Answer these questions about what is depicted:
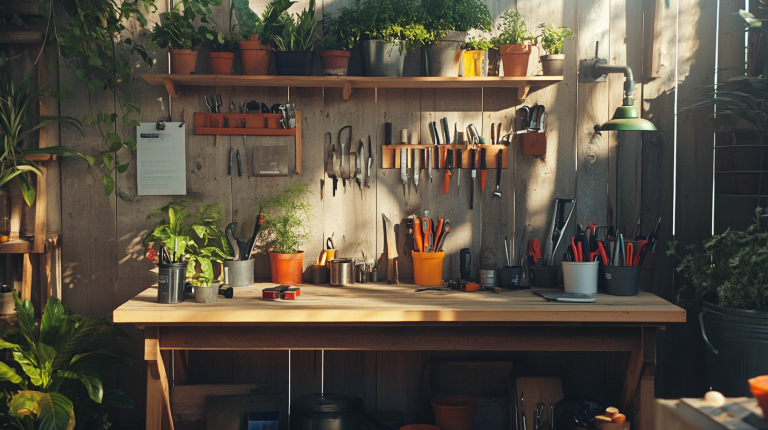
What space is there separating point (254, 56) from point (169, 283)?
113 centimetres

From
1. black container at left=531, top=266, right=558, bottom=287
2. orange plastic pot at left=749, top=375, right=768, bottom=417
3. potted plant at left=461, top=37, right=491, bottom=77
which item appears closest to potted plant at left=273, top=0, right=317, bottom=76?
potted plant at left=461, top=37, right=491, bottom=77

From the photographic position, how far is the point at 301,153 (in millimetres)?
3242

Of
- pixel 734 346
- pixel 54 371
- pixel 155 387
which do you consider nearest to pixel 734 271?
pixel 734 346

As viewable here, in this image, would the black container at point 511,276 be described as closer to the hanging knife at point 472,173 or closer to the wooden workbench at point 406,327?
the wooden workbench at point 406,327

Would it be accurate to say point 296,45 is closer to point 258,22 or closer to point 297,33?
point 297,33

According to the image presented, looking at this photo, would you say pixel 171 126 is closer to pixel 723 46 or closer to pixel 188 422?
pixel 188 422

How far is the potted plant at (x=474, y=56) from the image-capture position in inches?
122

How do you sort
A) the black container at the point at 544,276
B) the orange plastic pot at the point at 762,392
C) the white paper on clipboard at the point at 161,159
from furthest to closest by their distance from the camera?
A: the white paper on clipboard at the point at 161,159, the black container at the point at 544,276, the orange plastic pot at the point at 762,392

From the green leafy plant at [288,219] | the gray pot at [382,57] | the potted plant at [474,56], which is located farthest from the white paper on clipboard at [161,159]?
the potted plant at [474,56]

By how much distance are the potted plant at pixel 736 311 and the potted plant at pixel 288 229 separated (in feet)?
6.01

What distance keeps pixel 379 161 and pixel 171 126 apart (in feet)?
3.47

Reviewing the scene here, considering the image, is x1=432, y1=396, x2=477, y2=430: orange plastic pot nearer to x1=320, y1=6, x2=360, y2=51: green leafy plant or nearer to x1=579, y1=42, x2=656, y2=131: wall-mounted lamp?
x1=579, y1=42, x2=656, y2=131: wall-mounted lamp

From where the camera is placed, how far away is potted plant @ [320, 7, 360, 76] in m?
3.01

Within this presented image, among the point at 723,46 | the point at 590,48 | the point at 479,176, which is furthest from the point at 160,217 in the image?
the point at 723,46
